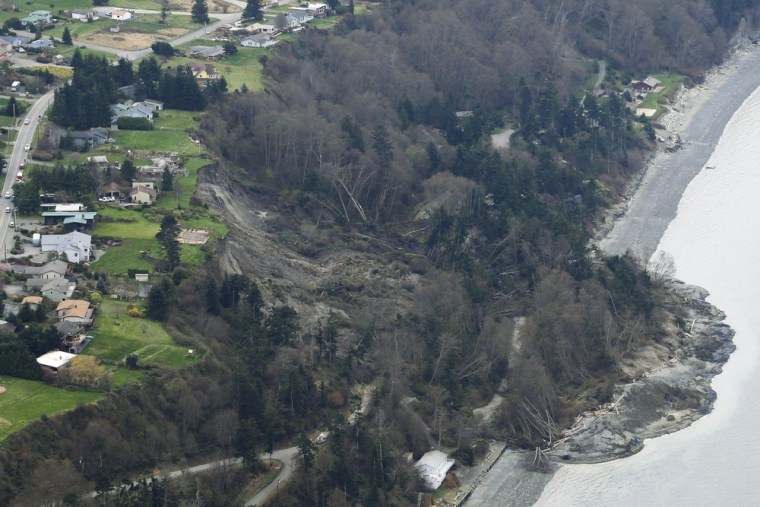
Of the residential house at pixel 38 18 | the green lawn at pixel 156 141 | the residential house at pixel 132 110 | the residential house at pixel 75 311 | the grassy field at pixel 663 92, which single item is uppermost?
the residential house at pixel 75 311

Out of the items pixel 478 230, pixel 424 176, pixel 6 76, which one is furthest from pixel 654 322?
pixel 6 76

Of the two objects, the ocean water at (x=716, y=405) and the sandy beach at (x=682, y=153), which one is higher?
the ocean water at (x=716, y=405)

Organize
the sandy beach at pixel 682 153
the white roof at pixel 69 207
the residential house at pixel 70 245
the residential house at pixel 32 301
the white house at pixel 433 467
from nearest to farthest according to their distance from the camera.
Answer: the white house at pixel 433 467 → the residential house at pixel 32 301 → the residential house at pixel 70 245 → the white roof at pixel 69 207 → the sandy beach at pixel 682 153

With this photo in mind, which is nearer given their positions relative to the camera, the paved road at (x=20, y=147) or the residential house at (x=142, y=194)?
the paved road at (x=20, y=147)

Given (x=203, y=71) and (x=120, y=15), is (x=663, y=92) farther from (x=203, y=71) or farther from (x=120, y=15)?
(x=120, y=15)

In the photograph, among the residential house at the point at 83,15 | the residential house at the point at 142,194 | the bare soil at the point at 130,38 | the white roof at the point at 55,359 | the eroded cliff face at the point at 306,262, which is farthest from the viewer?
the residential house at the point at 83,15

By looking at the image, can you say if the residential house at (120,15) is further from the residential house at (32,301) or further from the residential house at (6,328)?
the residential house at (6,328)

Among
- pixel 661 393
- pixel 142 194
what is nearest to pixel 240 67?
pixel 142 194

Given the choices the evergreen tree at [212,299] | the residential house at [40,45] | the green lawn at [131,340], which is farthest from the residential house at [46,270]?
the residential house at [40,45]
